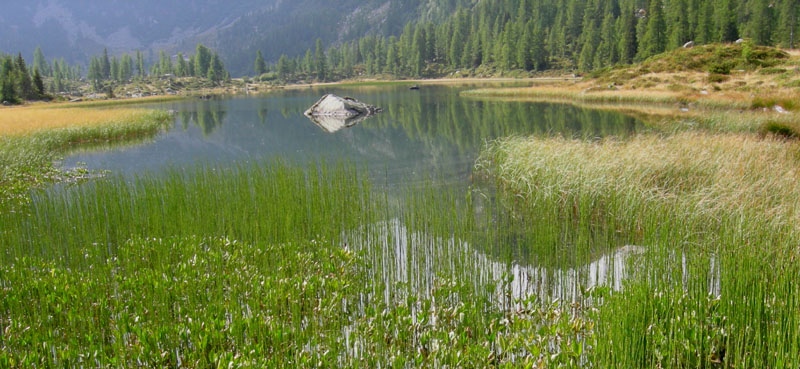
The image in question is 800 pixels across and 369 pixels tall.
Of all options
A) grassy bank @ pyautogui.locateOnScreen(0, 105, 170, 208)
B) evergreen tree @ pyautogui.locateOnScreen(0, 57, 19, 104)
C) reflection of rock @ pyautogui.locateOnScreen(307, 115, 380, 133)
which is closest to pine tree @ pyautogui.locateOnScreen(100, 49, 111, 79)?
evergreen tree @ pyautogui.locateOnScreen(0, 57, 19, 104)

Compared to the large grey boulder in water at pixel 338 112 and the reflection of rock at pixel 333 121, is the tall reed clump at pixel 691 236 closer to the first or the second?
the reflection of rock at pixel 333 121

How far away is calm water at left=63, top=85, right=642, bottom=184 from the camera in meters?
19.0

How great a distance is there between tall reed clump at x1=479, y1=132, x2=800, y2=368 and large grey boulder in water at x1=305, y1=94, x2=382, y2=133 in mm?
20820

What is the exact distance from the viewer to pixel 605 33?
282 ft

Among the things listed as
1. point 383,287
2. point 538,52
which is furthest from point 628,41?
point 383,287

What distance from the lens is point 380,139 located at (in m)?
25.5

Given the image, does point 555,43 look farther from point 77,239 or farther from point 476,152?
point 77,239

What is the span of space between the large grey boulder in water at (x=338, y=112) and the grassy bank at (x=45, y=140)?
11.1 metres

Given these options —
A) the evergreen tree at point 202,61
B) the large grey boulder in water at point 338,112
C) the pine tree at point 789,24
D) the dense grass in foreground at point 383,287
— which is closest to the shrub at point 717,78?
the large grey boulder in water at point 338,112

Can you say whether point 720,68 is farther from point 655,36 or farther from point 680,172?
point 680,172

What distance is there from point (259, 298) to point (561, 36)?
10714 centimetres

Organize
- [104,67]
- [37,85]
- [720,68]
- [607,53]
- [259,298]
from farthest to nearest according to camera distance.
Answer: [104,67] → [607,53] → [37,85] → [720,68] → [259,298]

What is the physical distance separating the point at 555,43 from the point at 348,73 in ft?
228

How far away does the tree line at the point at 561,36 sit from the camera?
71.3 m
